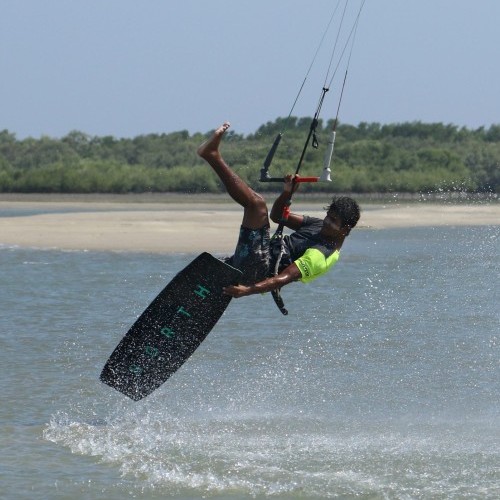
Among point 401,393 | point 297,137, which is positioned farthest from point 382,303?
point 297,137

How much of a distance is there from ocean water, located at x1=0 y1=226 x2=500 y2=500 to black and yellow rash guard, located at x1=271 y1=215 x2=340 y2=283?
1.34m

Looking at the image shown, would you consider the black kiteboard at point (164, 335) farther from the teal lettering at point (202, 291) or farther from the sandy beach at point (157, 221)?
the sandy beach at point (157, 221)

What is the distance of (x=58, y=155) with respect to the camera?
73.1 metres

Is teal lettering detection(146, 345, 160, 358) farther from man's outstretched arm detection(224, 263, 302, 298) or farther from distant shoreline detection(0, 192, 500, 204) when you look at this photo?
distant shoreline detection(0, 192, 500, 204)

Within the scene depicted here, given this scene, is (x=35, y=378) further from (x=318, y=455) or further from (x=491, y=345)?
(x=491, y=345)

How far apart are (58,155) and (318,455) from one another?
215 ft

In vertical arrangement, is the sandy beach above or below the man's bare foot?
below

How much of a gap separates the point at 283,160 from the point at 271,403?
135 ft

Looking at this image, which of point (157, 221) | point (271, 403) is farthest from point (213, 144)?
point (157, 221)

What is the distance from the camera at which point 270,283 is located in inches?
337

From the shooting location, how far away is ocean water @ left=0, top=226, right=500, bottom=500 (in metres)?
8.39

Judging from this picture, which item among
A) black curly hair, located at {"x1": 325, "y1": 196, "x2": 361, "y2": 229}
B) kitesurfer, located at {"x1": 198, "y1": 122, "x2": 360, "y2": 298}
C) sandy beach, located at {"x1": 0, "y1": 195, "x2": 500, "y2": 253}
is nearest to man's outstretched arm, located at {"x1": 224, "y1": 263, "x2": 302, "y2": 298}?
kitesurfer, located at {"x1": 198, "y1": 122, "x2": 360, "y2": 298}

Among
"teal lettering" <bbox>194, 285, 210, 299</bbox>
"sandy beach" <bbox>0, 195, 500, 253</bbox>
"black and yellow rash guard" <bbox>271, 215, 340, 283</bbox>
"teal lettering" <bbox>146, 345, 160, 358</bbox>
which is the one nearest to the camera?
"black and yellow rash guard" <bbox>271, 215, 340, 283</bbox>

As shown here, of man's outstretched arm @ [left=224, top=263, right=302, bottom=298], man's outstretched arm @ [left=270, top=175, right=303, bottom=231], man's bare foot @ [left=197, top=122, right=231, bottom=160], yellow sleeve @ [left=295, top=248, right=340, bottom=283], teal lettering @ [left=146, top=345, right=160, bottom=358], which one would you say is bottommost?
teal lettering @ [left=146, top=345, right=160, bottom=358]
